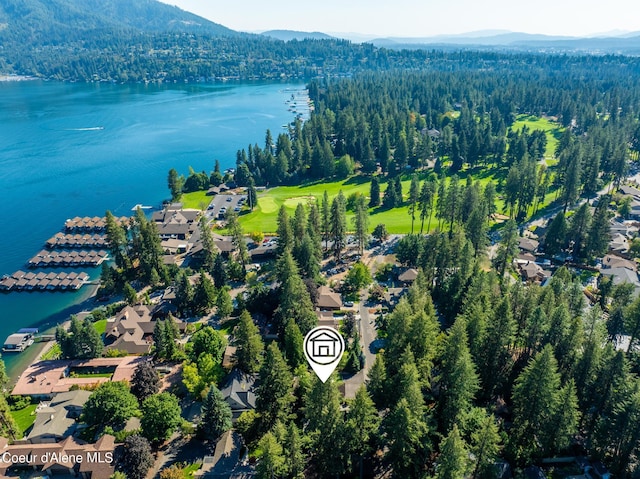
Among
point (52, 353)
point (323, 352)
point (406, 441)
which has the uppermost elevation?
point (323, 352)

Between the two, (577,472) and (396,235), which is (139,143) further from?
(577,472)

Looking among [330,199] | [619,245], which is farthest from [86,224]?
[619,245]

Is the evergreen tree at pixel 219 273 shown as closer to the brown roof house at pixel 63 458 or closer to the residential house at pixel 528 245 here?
the brown roof house at pixel 63 458

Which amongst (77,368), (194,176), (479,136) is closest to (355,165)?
(479,136)

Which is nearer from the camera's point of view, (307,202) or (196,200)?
(307,202)

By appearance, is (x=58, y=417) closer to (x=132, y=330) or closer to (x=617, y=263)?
(x=132, y=330)

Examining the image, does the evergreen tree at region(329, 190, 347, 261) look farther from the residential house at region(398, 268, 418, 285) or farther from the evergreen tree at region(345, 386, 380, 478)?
the evergreen tree at region(345, 386, 380, 478)

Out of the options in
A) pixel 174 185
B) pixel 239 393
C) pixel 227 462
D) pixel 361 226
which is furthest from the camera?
pixel 174 185
